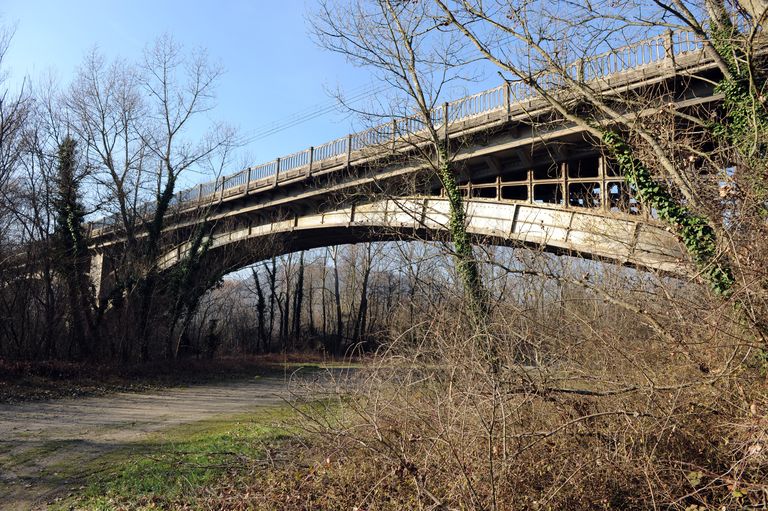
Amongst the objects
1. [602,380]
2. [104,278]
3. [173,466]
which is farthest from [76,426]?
[104,278]

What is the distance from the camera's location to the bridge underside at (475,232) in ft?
24.3

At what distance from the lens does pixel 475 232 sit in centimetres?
1533

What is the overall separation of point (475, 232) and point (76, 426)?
35.3 ft

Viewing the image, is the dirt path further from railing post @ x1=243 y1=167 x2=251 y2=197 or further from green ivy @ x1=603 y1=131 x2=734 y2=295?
railing post @ x1=243 y1=167 x2=251 y2=197

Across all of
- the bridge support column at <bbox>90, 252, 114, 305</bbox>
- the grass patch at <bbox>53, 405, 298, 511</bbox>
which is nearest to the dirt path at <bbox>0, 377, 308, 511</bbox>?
the grass patch at <bbox>53, 405, 298, 511</bbox>

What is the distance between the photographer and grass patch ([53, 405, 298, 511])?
5785 mm

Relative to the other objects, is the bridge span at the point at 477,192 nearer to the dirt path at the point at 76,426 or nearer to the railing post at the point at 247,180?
the railing post at the point at 247,180

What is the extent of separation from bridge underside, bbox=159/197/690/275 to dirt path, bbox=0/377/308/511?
4775mm

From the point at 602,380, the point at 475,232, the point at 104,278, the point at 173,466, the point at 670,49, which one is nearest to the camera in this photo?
the point at 602,380

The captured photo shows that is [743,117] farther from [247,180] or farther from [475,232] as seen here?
[247,180]

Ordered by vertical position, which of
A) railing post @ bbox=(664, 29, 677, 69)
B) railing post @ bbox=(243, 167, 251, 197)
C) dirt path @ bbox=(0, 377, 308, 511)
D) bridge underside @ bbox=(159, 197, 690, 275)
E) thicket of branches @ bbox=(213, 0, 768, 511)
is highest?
railing post @ bbox=(243, 167, 251, 197)

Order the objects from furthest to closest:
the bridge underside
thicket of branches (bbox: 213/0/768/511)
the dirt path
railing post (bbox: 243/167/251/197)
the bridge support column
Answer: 1. railing post (bbox: 243/167/251/197)
2. the bridge support column
3. the bridge underside
4. the dirt path
5. thicket of branches (bbox: 213/0/768/511)

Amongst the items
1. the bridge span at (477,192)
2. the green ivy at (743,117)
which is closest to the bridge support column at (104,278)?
the bridge span at (477,192)

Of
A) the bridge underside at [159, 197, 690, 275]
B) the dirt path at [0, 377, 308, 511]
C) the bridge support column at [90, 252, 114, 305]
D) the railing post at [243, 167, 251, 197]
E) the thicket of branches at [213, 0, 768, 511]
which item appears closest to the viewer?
the thicket of branches at [213, 0, 768, 511]
